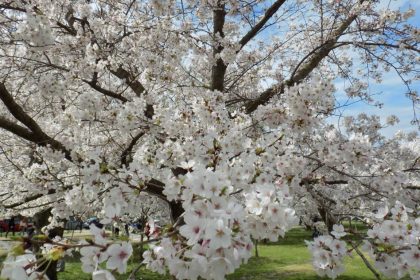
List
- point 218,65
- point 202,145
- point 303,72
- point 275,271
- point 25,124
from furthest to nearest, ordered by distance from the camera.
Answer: point 275,271 < point 303,72 < point 218,65 < point 25,124 < point 202,145

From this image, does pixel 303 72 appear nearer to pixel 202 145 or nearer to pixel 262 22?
pixel 262 22

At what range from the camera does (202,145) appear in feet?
14.2

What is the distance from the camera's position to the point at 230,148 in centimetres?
400

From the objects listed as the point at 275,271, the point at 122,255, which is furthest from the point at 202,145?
the point at 275,271

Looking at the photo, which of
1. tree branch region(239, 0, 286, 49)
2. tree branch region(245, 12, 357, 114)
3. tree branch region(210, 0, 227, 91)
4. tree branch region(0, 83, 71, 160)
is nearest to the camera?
tree branch region(0, 83, 71, 160)

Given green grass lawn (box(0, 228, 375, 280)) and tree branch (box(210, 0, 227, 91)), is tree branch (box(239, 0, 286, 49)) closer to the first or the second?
tree branch (box(210, 0, 227, 91))

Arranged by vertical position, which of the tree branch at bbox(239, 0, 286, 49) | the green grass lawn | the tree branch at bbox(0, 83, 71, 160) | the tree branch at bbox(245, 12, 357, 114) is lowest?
the green grass lawn

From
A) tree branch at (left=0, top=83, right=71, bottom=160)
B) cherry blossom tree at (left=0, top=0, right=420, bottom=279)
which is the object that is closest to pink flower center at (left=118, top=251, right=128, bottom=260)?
cherry blossom tree at (left=0, top=0, right=420, bottom=279)

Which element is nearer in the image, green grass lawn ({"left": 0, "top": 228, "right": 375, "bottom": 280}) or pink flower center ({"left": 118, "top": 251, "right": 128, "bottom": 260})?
pink flower center ({"left": 118, "top": 251, "right": 128, "bottom": 260})

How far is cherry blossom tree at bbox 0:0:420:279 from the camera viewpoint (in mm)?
1981

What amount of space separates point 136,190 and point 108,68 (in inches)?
168

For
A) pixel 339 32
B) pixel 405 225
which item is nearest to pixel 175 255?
pixel 405 225

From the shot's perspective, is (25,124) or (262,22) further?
(262,22)

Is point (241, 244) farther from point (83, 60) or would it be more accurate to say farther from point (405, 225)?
point (83, 60)
